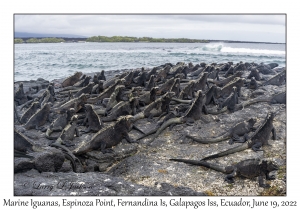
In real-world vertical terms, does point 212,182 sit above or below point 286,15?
below

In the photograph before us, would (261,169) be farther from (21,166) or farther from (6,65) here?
(6,65)

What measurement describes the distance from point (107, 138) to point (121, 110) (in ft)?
6.43

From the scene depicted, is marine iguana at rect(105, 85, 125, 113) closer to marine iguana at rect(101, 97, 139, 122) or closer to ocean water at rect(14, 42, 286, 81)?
marine iguana at rect(101, 97, 139, 122)

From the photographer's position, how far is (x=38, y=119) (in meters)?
8.73

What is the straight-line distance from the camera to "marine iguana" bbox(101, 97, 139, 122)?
29.7 feet

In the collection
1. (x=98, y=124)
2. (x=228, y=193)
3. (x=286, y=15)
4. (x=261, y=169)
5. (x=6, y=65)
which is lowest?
(x=228, y=193)

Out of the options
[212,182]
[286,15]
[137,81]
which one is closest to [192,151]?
[212,182]

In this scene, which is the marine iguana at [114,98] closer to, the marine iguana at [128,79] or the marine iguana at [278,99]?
the marine iguana at [128,79]

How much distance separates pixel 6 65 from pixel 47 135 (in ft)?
8.37

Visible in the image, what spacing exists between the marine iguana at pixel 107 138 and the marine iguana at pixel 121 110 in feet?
3.93

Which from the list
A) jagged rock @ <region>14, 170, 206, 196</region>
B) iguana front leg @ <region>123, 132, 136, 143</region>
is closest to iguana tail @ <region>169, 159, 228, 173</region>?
jagged rock @ <region>14, 170, 206, 196</region>

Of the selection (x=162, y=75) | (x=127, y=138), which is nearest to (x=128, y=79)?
(x=162, y=75)

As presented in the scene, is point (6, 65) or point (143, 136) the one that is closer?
point (6, 65)

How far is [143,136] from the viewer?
25.9 feet
